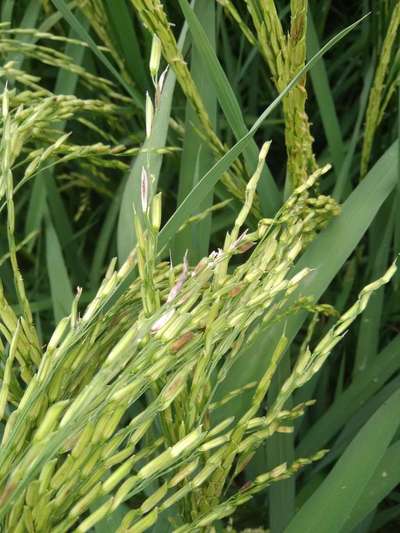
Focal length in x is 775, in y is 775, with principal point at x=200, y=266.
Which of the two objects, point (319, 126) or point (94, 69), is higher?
point (94, 69)

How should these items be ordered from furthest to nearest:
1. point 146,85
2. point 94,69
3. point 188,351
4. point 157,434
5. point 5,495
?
point 94,69 → point 146,85 → point 157,434 → point 188,351 → point 5,495

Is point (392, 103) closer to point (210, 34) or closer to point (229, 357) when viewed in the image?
point (210, 34)

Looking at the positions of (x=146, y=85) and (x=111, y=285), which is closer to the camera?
(x=111, y=285)

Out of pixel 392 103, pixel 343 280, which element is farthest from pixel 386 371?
pixel 392 103


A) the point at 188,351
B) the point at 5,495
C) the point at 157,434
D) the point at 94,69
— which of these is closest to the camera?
the point at 5,495

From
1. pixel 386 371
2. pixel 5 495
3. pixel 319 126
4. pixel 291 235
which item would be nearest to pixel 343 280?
pixel 386 371

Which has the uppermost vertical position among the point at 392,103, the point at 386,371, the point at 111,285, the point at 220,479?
the point at 111,285
